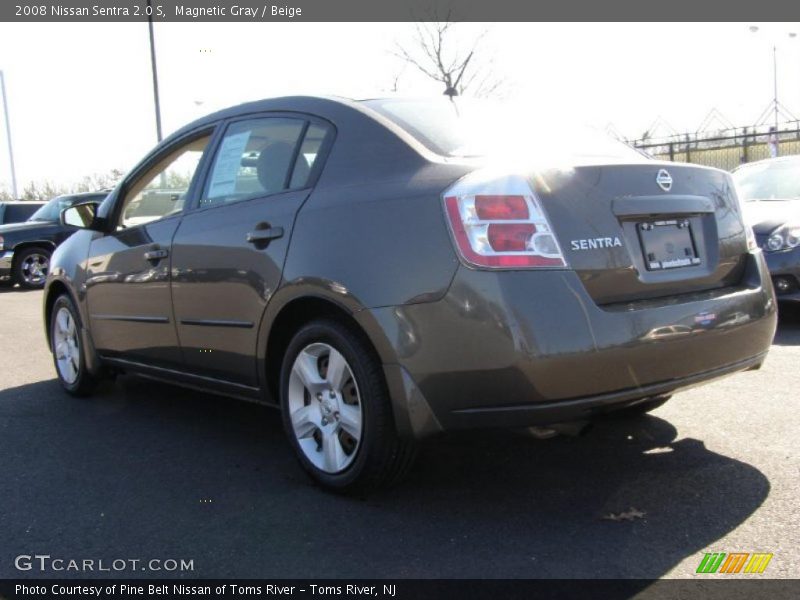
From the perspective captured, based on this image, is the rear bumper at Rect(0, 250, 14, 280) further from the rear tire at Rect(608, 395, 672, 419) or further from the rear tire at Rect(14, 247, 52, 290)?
the rear tire at Rect(608, 395, 672, 419)

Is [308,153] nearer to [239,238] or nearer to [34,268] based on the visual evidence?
[239,238]

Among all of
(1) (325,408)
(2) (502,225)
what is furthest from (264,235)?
(2) (502,225)

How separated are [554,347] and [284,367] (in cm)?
129

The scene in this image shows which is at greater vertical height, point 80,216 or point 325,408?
point 80,216

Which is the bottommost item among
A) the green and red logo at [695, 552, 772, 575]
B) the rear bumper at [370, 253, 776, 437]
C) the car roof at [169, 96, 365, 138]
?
the green and red logo at [695, 552, 772, 575]

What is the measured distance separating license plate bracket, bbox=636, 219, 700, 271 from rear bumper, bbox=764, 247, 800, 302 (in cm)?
382

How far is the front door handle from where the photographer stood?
438 cm

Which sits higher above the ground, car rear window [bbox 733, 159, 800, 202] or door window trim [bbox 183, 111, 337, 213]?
door window trim [bbox 183, 111, 337, 213]

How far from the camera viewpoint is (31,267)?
15.4m

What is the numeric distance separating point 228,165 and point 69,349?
221cm

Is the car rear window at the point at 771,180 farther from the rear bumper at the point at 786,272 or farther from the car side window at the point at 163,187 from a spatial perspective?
the car side window at the point at 163,187

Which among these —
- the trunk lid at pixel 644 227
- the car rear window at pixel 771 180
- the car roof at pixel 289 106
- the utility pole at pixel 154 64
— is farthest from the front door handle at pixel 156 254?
the utility pole at pixel 154 64

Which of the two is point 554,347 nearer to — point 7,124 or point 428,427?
point 428,427

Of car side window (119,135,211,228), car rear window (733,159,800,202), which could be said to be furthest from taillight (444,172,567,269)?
car rear window (733,159,800,202)
